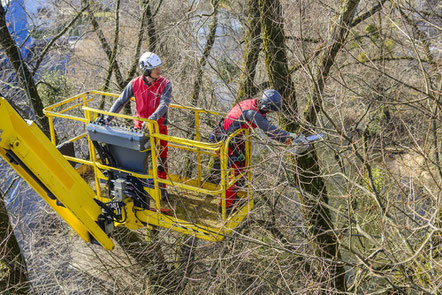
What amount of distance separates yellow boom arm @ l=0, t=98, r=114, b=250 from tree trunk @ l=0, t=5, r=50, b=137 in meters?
4.13

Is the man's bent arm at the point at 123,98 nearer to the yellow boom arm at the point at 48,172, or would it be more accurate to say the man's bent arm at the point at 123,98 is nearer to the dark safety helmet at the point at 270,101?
the yellow boom arm at the point at 48,172

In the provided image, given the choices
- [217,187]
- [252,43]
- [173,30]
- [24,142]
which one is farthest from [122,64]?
[24,142]

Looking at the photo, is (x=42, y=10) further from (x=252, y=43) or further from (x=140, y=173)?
(x=140, y=173)

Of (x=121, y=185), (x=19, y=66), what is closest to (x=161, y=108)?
Answer: (x=121, y=185)

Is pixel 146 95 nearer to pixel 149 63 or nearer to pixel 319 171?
pixel 149 63

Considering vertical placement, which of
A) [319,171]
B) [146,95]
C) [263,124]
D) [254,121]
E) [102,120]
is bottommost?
[319,171]

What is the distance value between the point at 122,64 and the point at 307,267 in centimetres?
936

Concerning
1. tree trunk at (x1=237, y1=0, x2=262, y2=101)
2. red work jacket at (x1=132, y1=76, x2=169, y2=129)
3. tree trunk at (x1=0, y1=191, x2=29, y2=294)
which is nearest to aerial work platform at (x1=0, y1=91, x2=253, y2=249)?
red work jacket at (x1=132, y1=76, x2=169, y2=129)

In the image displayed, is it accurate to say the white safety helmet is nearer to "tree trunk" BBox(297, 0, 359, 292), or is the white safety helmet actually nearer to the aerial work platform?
the aerial work platform

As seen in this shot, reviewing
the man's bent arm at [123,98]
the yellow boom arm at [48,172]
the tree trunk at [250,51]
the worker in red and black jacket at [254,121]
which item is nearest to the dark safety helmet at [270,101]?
the worker in red and black jacket at [254,121]

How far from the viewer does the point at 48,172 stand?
5.25 meters

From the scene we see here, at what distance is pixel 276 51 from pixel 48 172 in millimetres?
3642

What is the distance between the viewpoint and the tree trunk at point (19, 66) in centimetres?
930

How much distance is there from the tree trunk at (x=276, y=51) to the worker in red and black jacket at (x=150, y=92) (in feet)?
5.64
